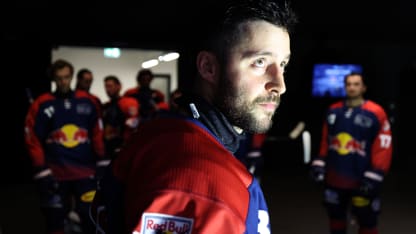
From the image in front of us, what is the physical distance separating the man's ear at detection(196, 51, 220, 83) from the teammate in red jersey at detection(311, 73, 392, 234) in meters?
3.18

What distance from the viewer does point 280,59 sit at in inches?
41.0

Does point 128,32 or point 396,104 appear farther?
point 396,104

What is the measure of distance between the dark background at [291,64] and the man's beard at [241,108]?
13.3 feet

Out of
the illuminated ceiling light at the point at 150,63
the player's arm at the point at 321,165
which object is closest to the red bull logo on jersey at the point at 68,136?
the player's arm at the point at 321,165

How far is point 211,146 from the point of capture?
0.93 m

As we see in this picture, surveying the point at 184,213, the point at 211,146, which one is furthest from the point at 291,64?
the point at 184,213

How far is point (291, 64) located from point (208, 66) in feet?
27.9

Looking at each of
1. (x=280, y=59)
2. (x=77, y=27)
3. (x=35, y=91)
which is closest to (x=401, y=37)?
(x=77, y=27)

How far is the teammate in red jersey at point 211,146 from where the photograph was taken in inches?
31.7

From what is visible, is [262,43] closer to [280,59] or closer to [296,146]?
[280,59]

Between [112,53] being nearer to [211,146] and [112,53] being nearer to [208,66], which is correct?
[208,66]

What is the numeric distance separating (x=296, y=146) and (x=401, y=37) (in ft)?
8.96

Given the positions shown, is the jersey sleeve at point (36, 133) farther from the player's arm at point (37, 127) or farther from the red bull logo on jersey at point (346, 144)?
the red bull logo on jersey at point (346, 144)

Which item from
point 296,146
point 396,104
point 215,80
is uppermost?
point 215,80
